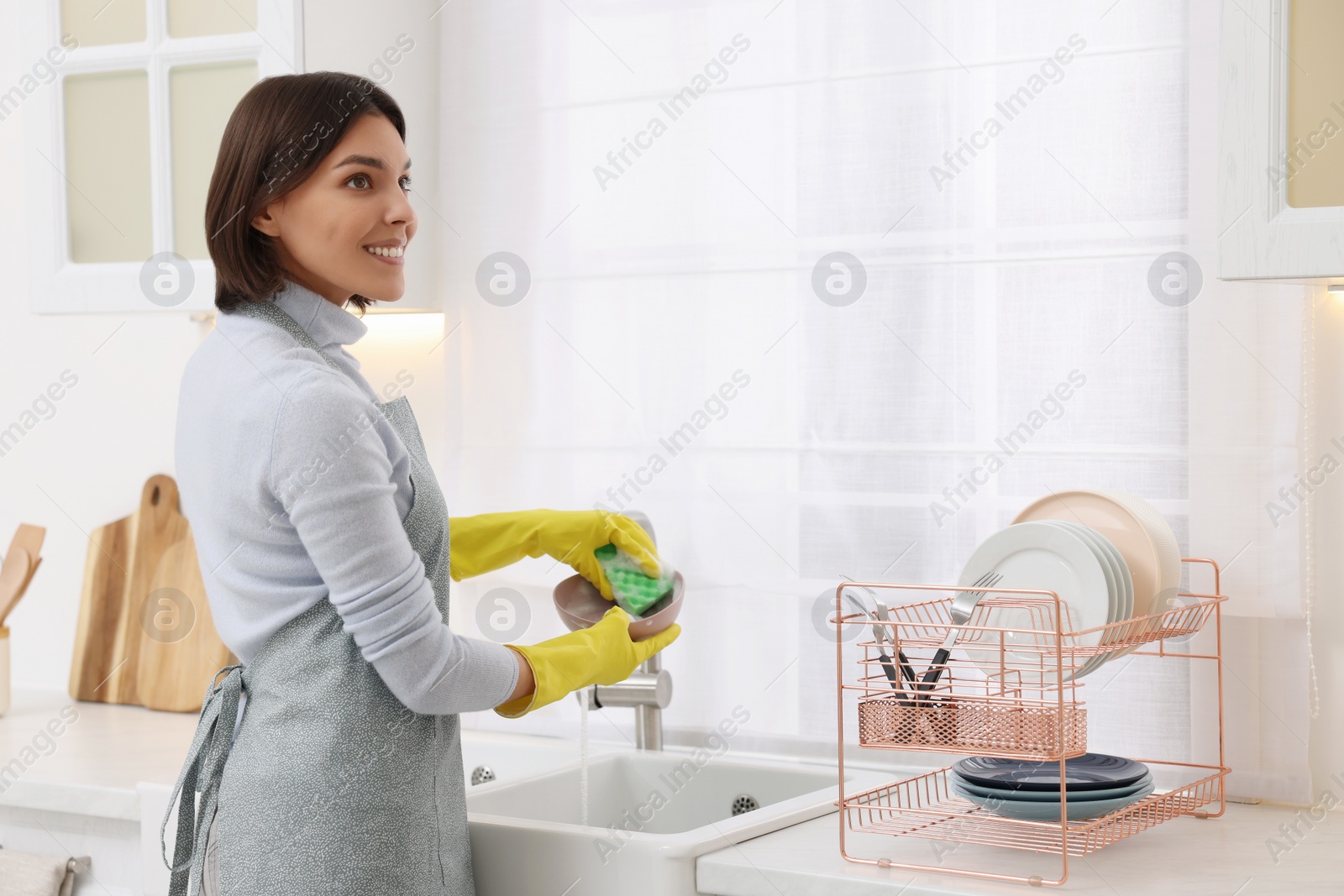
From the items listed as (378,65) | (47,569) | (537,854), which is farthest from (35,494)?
(537,854)

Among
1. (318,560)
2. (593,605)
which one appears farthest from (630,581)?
(318,560)

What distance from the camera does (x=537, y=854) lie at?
51.9 inches

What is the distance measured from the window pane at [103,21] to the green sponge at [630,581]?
3.34 feet

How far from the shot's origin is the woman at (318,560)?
1078mm

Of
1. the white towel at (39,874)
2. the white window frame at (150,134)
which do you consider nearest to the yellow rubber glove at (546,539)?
the white window frame at (150,134)

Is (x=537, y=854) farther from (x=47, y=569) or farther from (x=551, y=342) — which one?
(x=47, y=569)

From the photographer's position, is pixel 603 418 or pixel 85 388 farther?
pixel 85 388

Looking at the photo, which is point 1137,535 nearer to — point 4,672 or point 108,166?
point 108,166

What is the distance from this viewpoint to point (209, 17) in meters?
1.80

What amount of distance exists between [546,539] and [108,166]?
0.89m

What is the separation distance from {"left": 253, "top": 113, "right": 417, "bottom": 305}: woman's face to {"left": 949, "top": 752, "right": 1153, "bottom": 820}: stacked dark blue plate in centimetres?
74

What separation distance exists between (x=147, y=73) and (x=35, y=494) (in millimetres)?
868

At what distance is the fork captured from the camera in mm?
1285

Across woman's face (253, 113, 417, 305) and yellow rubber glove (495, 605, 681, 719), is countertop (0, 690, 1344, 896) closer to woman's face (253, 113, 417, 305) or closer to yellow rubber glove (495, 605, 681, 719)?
yellow rubber glove (495, 605, 681, 719)
